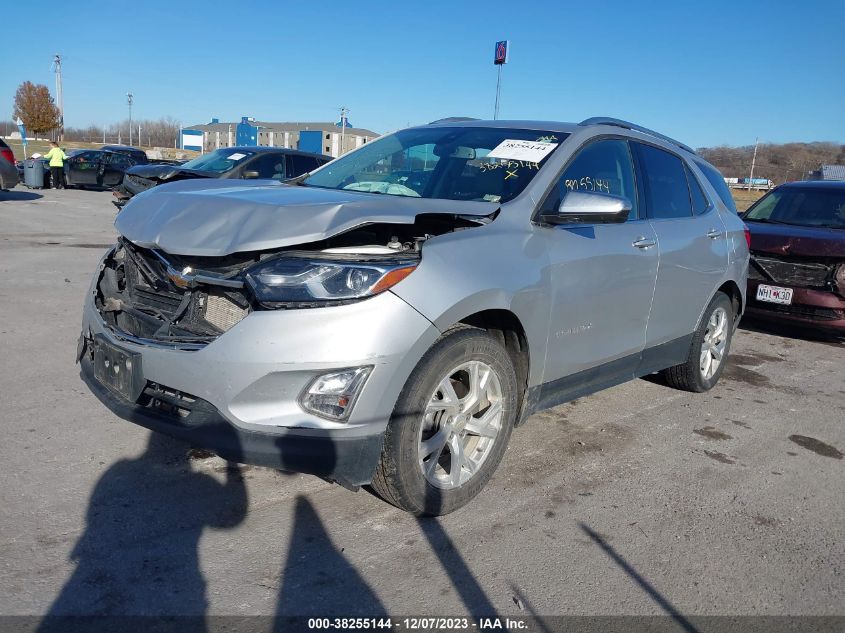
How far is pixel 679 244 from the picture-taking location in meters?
4.54

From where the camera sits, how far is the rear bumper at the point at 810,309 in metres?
6.90

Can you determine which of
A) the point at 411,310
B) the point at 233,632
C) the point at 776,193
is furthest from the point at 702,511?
the point at 776,193

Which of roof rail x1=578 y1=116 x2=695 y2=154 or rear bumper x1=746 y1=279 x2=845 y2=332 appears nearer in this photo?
roof rail x1=578 y1=116 x2=695 y2=154

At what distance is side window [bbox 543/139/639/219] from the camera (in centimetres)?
376

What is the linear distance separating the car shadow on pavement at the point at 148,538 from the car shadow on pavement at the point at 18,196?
→ 17125 mm

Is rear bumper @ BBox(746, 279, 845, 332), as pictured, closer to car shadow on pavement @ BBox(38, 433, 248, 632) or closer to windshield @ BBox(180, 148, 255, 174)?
car shadow on pavement @ BBox(38, 433, 248, 632)

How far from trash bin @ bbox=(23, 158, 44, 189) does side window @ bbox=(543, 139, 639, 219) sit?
888 inches

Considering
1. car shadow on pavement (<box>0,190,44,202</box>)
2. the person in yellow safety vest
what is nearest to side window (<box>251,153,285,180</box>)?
car shadow on pavement (<box>0,190,44,202</box>)

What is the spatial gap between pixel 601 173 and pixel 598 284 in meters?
0.73

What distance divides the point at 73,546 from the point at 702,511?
2789 millimetres

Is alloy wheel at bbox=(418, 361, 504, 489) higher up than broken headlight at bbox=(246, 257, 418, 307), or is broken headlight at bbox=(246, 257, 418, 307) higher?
broken headlight at bbox=(246, 257, 418, 307)

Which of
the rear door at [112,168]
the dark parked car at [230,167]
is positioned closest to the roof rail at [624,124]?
the dark parked car at [230,167]

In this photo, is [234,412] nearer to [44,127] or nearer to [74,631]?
[74,631]

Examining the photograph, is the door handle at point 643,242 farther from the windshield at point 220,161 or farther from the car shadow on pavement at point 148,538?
the windshield at point 220,161
